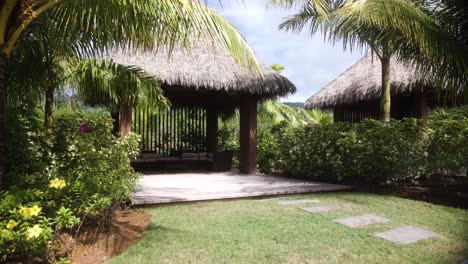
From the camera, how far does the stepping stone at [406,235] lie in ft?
12.9

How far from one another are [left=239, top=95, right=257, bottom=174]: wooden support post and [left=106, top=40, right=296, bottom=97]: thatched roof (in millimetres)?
627

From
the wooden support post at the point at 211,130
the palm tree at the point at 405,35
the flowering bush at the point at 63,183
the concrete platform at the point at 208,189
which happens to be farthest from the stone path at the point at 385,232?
the wooden support post at the point at 211,130

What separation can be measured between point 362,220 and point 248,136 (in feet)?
17.6

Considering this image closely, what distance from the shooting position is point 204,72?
838 cm

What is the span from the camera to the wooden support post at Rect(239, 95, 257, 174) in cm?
986

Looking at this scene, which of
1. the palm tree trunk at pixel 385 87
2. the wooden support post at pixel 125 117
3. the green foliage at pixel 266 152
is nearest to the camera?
the wooden support post at pixel 125 117

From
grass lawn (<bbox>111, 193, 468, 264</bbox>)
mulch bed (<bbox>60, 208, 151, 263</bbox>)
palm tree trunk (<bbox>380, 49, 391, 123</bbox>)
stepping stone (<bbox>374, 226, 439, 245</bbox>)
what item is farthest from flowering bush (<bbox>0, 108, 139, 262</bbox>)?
palm tree trunk (<bbox>380, 49, 391, 123</bbox>)

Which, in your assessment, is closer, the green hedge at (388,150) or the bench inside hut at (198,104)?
the green hedge at (388,150)

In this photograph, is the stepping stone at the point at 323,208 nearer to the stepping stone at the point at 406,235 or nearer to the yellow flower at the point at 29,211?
the stepping stone at the point at 406,235

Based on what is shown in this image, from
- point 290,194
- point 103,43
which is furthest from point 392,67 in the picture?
point 103,43

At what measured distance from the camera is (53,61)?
497cm

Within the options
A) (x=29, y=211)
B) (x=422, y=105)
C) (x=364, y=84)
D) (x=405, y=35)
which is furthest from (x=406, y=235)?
(x=364, y=84)

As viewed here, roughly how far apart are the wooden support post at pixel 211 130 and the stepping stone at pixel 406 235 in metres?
8.19

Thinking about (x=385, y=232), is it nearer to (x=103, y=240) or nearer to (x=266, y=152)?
(x=103, y=240)
